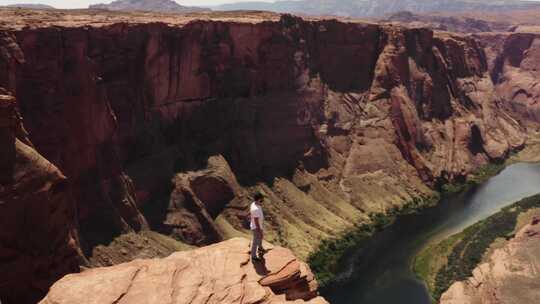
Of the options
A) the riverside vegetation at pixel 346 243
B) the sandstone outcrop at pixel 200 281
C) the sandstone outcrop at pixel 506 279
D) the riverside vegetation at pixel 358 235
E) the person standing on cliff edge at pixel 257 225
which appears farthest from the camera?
the riverside vegetation at pixel 358 235

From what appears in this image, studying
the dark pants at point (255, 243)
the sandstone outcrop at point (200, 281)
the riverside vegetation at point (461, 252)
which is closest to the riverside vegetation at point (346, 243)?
the riverside vegetation at point (461, 252)

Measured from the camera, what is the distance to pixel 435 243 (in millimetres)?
85062

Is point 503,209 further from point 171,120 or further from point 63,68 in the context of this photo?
point 63,68

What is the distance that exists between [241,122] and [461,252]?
122 feet

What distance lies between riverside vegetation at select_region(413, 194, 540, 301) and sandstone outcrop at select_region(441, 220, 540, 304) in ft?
10.6

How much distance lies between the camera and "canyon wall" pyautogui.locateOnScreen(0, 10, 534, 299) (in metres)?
60.9

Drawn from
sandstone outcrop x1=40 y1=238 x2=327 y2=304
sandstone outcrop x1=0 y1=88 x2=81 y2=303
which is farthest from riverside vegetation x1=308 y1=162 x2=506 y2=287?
sandstone outcrop x1=40 y1=238 x2=327 y2=304

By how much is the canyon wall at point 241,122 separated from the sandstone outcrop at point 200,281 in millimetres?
13840

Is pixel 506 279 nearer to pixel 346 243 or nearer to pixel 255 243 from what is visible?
pixel 346 243

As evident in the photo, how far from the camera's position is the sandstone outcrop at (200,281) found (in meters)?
24.6

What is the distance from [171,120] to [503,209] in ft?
191

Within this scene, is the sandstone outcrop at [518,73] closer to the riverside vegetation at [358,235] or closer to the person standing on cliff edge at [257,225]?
the riverside vegetation at [358,235]

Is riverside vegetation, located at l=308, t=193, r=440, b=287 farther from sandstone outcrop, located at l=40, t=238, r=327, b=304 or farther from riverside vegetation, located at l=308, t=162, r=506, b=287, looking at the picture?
sandstone outcrop, located at l=40, t=238, r=327, b=304

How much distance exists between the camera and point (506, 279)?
63.3 meters
